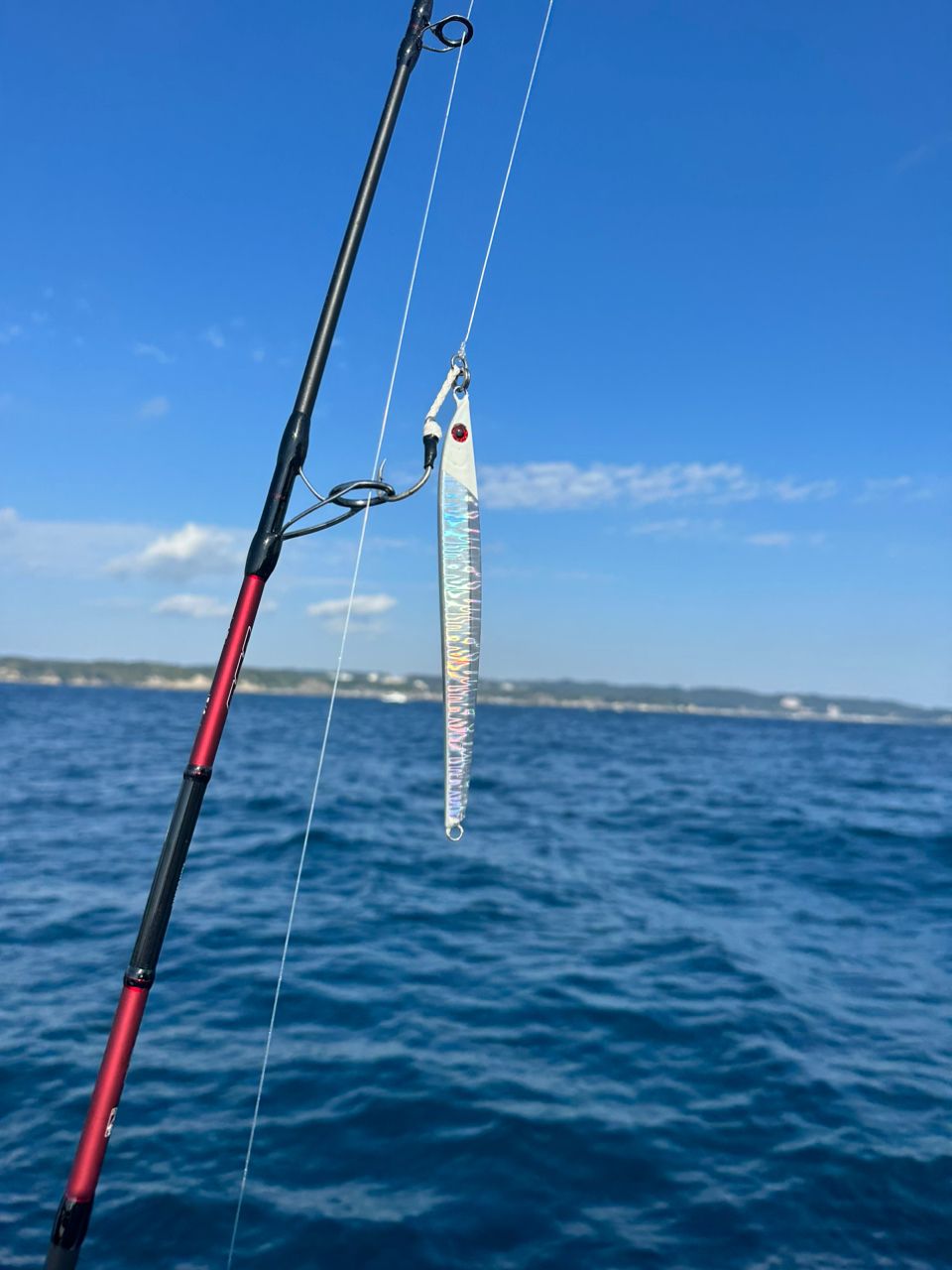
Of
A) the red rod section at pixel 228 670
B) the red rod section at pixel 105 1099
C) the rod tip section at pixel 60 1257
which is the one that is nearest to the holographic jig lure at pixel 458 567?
the red rod section at pixel 228 670

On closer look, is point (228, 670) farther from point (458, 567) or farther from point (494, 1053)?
point (494, 1053)

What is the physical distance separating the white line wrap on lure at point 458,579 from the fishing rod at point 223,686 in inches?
9.7

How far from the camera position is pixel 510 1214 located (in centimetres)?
611

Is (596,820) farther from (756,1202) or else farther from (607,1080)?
(756,1202)

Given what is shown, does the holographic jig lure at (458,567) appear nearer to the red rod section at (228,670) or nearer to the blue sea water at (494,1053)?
the red rod section at (228,670)

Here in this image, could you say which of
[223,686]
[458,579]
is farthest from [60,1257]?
[458,579]

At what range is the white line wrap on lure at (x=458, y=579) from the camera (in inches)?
164

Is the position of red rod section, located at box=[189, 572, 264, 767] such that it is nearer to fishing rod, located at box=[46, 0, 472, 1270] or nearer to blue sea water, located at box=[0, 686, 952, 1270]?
fishing rod, located at box=[46, 0, 472, 1270]

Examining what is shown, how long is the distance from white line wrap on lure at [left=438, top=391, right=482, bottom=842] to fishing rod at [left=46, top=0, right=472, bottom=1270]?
247mm

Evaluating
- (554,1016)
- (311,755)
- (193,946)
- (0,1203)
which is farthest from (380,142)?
(311,755)

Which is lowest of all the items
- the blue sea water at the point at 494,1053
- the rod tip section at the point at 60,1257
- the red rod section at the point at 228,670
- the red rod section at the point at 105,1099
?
the blue sea water at the point at 494,1053

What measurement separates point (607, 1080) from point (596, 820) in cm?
1529

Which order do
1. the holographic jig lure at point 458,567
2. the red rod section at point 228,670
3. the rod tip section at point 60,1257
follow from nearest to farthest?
1. the rod tip section at point 60,1257
2. the red rod section at point 228,670
3. the holographic jig lure at point 458,567

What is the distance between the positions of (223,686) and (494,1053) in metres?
6.61
